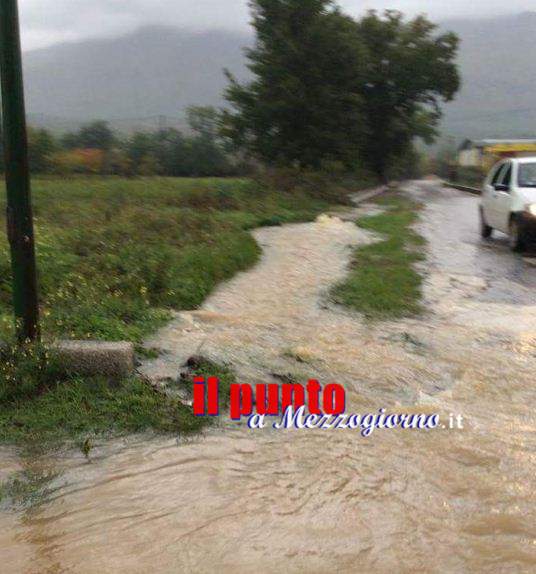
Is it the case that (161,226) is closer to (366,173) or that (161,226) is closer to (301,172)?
(301,172)

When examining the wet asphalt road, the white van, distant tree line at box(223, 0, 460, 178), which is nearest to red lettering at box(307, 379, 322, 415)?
the wet asphalt road

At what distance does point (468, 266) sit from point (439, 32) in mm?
28391

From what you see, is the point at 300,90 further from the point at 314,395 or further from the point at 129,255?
the point at 314,395

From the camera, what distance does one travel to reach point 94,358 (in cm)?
495

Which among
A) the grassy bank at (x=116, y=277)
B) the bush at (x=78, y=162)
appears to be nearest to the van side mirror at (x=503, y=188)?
the grassy bank at (x=116, y=277)

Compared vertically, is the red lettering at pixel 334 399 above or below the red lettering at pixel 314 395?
below

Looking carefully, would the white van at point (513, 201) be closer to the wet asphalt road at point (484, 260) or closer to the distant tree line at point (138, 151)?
the wet asphalt road at point (484, 260)

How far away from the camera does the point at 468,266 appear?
1074cm

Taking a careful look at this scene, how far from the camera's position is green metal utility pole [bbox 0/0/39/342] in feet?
14.8

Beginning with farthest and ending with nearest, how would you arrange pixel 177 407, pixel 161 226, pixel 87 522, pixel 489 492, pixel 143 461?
pixel 161 226 < pixel 177 407 < pixel 143 461 < pixel 489 492 < pixel 87 522

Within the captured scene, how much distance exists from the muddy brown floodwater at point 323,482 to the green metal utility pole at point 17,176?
1009 mm

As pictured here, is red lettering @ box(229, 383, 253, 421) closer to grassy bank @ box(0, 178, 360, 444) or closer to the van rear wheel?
grassy bank @ box(0, 178, 360, 444)

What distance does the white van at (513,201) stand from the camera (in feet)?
37.1

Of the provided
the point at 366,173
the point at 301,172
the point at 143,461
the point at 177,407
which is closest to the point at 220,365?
the point at 177,407
